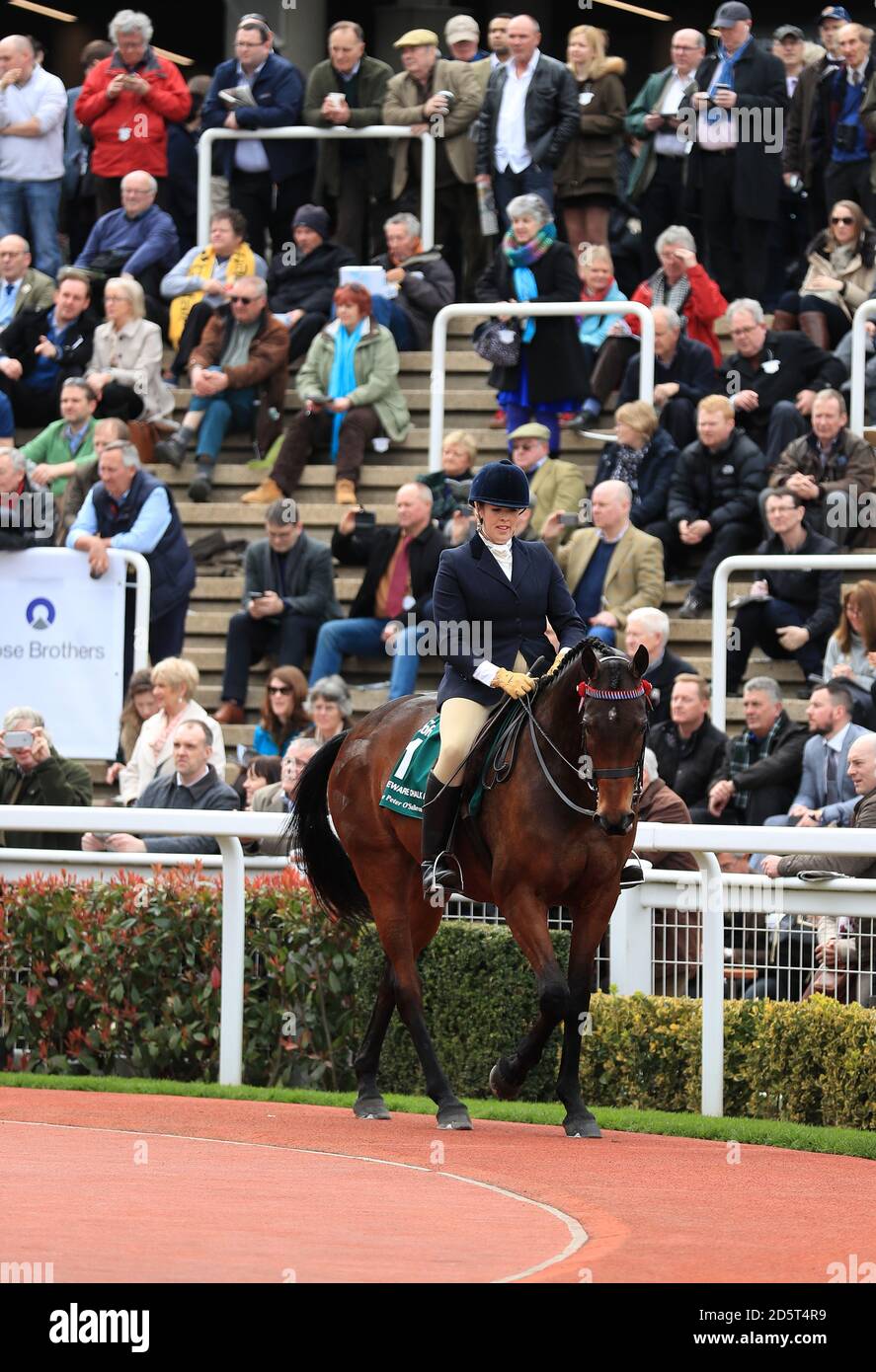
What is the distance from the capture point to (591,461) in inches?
615

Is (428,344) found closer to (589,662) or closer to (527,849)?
(527,849)

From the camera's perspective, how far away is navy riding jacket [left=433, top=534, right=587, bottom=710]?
933 cm

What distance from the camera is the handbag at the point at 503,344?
49.9 ft

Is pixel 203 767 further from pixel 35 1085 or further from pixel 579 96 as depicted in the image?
pixel 579 96

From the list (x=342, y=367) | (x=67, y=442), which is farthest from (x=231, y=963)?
(x=342, y=367)

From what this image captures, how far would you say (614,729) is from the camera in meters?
8.51

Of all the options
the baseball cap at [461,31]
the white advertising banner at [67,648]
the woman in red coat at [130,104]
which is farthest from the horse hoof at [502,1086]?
the woman in red coat at [130,104]

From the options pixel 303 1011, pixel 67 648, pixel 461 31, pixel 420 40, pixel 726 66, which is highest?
pixel 461 31

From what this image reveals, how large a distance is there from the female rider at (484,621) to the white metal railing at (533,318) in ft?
16.9

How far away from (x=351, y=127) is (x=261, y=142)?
0.78 meters

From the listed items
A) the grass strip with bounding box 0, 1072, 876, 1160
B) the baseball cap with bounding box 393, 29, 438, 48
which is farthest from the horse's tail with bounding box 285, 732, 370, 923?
the baseball cap with bounding box 393, 29, 438, 48

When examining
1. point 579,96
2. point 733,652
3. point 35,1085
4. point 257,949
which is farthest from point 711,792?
point 579,96

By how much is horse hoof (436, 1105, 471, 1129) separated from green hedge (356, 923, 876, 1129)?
→ 2.98 feet

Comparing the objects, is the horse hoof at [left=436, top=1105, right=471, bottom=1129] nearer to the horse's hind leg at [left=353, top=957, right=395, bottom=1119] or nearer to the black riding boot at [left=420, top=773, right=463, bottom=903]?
the horse's hind leg at [left=353, top=957, right=395, bottom=1119]
